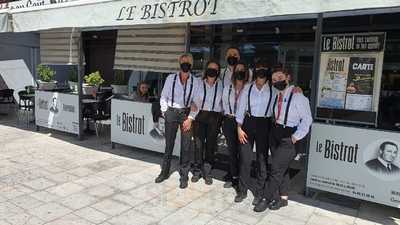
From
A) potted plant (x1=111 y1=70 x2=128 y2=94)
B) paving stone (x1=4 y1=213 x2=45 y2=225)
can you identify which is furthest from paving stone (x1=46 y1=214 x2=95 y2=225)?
potted plant (x1=111 y1=70 x2=128 y2=94)

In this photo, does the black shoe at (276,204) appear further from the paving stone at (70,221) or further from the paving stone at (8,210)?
the paving stone at (8,210)

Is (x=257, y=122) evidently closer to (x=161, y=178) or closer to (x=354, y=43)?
(x=354, y=43)

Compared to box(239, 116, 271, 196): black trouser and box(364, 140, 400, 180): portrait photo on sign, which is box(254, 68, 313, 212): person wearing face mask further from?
box(364, 140, 400, 180): portrait photo on sign

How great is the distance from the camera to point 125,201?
438 cm

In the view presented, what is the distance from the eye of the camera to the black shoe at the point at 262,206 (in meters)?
4.19

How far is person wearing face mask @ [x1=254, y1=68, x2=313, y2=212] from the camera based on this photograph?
13.2 feet

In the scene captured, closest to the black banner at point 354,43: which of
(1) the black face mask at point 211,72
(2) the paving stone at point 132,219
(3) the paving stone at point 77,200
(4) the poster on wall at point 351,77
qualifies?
(4) the poster on wall at point 351,77

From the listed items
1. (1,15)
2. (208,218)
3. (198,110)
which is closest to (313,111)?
(198,110)

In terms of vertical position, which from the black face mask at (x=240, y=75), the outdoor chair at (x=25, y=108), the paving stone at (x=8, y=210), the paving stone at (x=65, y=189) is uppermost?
the black face mask at (x=240, y=75)

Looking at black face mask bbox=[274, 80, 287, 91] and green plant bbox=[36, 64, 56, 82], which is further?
green plant bbox=[36, 64, 56, 82]

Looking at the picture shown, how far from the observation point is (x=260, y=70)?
13.6 feet

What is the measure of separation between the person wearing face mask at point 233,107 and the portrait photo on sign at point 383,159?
1.48 meters

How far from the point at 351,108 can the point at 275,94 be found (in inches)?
39.3

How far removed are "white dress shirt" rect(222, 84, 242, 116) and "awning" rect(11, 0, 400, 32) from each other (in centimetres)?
83
